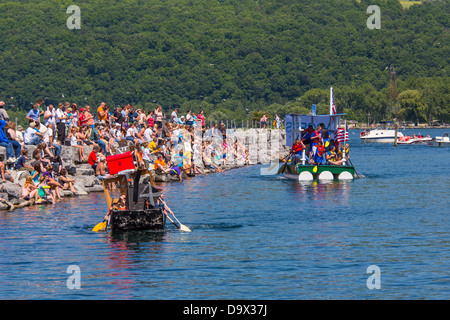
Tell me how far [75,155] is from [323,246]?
60.6ft

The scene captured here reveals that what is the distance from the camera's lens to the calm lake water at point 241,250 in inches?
744

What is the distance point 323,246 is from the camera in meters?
24.3

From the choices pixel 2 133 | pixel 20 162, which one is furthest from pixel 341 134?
pixel 2 133

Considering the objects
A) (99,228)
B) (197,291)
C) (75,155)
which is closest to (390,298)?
(197,291)

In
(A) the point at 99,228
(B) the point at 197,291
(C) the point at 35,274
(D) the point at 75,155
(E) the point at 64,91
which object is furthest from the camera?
(E) the point at 64,91

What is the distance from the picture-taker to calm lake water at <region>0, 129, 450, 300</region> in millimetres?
18906

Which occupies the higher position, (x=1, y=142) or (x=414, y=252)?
(x=1, y=142)

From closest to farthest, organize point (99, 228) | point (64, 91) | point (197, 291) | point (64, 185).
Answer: point (197, 291) < point (99, 228) < point (64, 185) < point (64, 91)

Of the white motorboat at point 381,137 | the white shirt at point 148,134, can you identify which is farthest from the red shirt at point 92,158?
the white motorboat at point 381,137

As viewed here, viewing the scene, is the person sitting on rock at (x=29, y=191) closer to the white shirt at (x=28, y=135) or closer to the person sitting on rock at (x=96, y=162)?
the white shirt at (x=28, y=135)

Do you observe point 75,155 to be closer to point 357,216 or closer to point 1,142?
point 1,142

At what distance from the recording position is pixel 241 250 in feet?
77.9

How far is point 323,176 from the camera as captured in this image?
42.6m
